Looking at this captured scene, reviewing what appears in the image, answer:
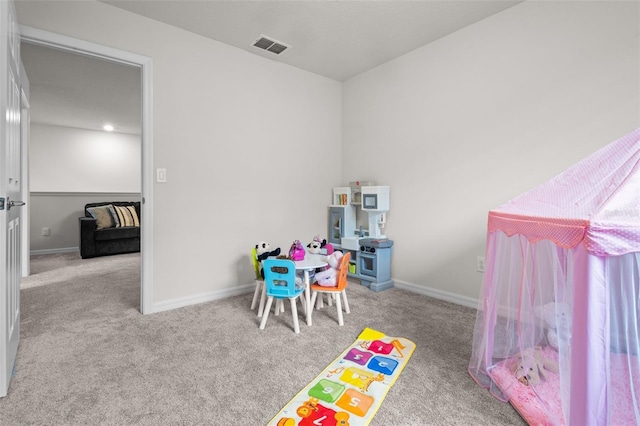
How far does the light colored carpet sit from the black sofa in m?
2.10

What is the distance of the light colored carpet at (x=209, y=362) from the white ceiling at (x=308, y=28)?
2392 millimetres

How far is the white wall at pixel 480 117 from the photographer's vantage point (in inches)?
77.3

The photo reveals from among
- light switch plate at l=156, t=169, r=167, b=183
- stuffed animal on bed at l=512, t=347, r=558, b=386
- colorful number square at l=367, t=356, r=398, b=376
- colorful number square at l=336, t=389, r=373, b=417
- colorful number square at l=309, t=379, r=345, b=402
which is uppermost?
light switch plate at l=156, t=169, r=167, b=183

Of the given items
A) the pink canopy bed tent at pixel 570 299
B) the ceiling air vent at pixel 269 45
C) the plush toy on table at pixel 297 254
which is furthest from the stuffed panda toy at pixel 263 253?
the ceiling air vent at pixel 269 45

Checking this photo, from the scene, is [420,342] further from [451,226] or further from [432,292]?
[451,226]

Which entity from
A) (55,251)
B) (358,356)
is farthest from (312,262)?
(55,251)

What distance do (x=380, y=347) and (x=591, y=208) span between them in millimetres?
1317

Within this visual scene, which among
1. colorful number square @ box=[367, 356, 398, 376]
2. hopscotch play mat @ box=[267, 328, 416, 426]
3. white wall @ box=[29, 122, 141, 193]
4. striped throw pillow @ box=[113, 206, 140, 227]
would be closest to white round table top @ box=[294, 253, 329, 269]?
hopscotch play mat @ box=[267, 328, 416, 426]

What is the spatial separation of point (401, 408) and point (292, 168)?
8.36 ft

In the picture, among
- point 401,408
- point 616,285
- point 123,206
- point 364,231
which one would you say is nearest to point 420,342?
point 401,408

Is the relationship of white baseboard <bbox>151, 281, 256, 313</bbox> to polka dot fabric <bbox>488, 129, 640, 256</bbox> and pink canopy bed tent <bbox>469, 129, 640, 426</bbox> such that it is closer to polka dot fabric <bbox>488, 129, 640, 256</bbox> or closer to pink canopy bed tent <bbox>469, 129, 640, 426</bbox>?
pink canopy bed tent <bbox>469, 129, 640, 426</bbox>

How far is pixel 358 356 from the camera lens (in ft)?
5.82

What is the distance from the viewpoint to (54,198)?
5.36 m

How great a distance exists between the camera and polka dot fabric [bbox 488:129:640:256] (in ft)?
3.04
